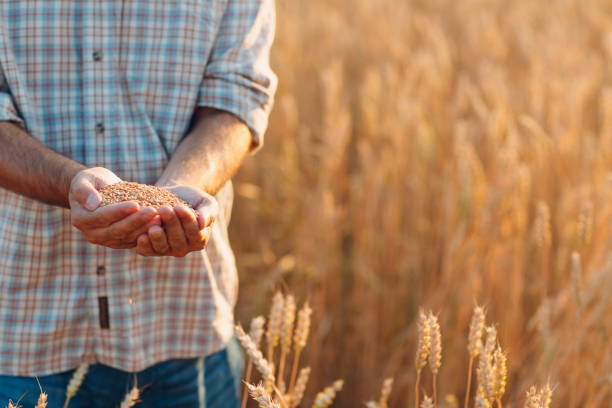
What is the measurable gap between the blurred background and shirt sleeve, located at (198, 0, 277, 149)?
716 mm

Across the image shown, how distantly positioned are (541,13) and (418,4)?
3.26 ft

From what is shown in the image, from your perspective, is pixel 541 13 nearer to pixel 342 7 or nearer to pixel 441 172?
pixel 342 7

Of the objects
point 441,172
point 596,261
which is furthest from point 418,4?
point 596,261

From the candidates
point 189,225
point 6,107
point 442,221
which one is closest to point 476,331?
point 189,225

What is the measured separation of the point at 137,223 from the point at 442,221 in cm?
156

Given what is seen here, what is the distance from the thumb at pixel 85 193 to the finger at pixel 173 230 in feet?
0.36

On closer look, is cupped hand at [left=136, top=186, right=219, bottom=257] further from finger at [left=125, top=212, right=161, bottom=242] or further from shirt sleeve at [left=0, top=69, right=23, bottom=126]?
shirt sleeve at [left=0, top=69, right=23, bottom=126]

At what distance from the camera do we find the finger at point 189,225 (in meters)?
0.96

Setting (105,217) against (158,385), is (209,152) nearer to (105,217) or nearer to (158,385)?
(105,217)

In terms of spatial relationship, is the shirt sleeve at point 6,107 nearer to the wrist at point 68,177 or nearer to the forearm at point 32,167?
the forearm at point 32,167

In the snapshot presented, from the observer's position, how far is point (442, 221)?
91.8 inches

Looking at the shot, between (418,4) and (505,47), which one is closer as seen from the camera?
(505,47)

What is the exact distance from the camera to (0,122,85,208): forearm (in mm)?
1094

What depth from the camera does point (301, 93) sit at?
3.35 m
